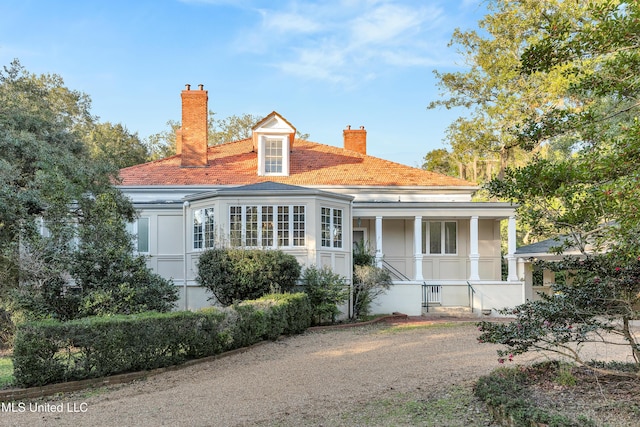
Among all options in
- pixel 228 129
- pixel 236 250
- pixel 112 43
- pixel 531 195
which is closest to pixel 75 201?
pixel 236 250

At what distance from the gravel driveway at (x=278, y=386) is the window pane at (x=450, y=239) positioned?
29.3 ft

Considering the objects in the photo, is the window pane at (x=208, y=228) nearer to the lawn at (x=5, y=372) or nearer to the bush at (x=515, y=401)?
the lawn at (x=5, y=372)

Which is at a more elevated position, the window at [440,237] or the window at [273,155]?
the window at [273,155]

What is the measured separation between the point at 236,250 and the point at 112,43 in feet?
24.6

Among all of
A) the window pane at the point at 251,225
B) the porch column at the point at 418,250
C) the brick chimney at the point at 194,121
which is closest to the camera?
the window pane at the point at 251,225

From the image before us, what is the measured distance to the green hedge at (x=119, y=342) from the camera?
311 inches

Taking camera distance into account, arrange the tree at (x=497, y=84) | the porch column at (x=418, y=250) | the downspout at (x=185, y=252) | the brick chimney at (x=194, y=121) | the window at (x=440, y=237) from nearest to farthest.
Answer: the downspout at (x=185, y=252)
the porch column at (x=418, y=250)
the window at (x=440, y=237)
the brick chimney at (x=194, y=121)
the tree at (x=497, y=84)

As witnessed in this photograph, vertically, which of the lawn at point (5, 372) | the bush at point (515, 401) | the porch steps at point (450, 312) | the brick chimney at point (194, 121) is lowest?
the porch steps at point (450, 312)

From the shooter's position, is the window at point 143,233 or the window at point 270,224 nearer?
the window at point 270,224

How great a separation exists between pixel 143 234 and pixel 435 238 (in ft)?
36.1

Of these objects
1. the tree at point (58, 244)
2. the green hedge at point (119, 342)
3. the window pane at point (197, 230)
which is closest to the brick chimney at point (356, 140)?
the window pane at point (197, 230)

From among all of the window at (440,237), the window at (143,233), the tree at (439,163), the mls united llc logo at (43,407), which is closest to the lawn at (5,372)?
the mls united llc logo at (43,407)

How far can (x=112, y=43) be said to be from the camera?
16328mm

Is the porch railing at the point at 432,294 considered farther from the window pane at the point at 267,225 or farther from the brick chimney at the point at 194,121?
the brick chimney at the point at 194,121
